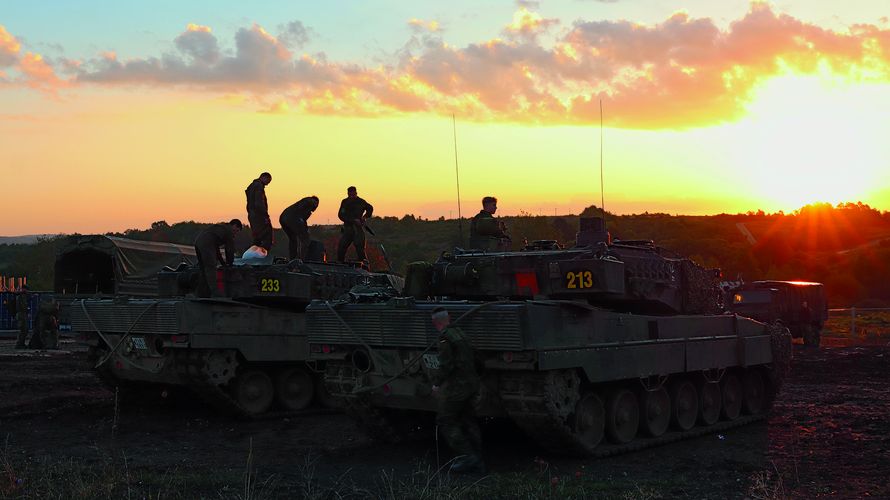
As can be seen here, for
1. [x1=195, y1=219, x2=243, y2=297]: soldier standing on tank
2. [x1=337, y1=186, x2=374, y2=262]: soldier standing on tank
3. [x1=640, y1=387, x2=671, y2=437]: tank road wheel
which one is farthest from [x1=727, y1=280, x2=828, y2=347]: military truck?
[x1=195, y1=219, x2=243, y2=297]: soldier standing on tank

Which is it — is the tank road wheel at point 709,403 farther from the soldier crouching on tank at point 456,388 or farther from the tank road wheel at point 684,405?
the soldier crouching on tank at point 456,388

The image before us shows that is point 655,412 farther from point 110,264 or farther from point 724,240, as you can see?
point 724,240

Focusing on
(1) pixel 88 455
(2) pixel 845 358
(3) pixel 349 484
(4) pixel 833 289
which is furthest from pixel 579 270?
(4) pixel 833 289

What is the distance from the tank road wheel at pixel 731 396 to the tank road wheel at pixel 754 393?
0.18 metres

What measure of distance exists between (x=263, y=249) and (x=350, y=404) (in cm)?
459

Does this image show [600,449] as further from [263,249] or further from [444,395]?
[263,249]

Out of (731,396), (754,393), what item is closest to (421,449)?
(731,396)

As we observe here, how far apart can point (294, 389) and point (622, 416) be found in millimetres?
5623

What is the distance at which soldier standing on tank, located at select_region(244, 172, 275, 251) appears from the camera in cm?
1584

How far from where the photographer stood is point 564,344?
10195mm

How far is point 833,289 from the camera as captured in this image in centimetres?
4762

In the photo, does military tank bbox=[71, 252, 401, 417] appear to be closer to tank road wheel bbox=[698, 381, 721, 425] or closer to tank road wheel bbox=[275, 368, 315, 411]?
tank road wheel bbox=[275, 368, 315, 411]

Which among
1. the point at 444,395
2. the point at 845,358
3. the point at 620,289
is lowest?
the point at 845,358

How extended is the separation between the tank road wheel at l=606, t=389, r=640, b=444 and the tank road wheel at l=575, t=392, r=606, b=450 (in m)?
0.14
